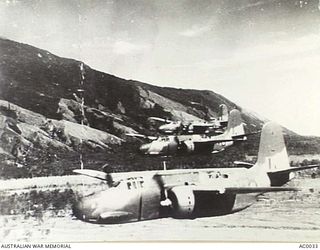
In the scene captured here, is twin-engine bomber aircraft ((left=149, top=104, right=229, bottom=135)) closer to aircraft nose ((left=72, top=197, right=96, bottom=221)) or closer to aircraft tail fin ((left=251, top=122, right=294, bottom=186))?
aircraft tail fin ((left=251, top=122, right=294, bottom=186))

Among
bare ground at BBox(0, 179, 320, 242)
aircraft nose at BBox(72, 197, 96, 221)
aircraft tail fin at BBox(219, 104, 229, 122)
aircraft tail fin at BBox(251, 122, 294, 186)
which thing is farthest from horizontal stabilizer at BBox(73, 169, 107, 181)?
aircraft tail fin at BBox(251, 122, 294, 186)

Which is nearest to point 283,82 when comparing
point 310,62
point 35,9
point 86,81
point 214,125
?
point 310,62

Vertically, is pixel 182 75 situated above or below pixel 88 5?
below

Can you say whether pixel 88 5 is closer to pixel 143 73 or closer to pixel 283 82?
pixel 143 73

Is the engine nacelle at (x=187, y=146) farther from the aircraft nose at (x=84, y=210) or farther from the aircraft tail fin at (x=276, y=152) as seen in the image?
the aircraft nose at (x=84, y=210)

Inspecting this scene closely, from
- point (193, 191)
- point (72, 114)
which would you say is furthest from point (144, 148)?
point (72, 114)

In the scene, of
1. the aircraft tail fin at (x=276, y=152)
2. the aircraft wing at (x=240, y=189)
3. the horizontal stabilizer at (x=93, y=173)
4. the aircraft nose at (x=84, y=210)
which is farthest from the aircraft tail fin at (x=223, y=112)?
the aircraft nose at (x=84, y=210)
